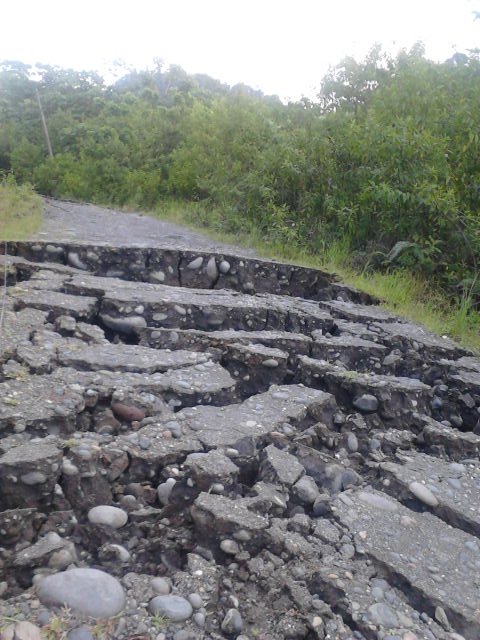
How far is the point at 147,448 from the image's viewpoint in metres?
2.05

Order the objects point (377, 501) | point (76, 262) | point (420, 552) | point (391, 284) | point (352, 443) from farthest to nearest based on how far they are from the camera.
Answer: point (391, 284), point (76, 262), point (352, 443), point (377, 501), point (420, 552)

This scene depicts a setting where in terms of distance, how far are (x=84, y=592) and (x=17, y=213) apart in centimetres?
564

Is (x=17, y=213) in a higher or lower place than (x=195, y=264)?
lower

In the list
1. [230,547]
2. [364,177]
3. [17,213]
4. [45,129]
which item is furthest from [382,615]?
[45,129]

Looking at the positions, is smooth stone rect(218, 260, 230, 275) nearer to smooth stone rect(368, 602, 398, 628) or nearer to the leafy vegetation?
the leafy vegetation

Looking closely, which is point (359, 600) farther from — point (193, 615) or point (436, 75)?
point (436, 75)

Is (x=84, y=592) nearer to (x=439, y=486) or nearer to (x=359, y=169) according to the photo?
(x=439, y=486)

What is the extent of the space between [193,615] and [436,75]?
664cm

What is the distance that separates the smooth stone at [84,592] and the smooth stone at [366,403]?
5.50 ft

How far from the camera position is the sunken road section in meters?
1.52

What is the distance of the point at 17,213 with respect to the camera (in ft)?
20.6

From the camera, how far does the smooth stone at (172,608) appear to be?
1446 mm

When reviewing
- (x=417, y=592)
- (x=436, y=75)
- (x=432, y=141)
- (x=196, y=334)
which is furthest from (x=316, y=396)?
(x=436, y=75)

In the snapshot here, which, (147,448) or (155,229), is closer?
(147,448)
